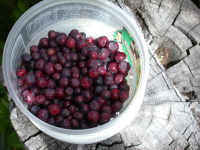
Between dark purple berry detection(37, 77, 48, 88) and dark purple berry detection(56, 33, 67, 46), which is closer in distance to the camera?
dark purple berry detection(37, 77, 48, 88)

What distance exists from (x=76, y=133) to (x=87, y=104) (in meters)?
0.35

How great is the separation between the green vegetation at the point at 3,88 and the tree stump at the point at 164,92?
0.41 m

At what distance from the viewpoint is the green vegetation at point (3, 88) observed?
5.99ft

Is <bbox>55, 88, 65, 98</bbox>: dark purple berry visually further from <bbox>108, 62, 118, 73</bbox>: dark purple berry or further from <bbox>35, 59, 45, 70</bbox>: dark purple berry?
<bbox>108, 62, 118, 73</bbox>: dark purple berry

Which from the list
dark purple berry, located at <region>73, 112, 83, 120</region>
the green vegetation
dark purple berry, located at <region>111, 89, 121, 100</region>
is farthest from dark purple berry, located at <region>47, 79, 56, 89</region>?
the green vegetation

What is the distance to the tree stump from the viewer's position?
146 centimetres

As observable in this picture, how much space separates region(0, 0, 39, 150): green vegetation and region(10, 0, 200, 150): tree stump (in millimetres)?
410

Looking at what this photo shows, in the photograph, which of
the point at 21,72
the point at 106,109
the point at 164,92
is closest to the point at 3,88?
the point at 21,72

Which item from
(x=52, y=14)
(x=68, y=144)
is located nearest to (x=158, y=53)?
(x=52, y=14)

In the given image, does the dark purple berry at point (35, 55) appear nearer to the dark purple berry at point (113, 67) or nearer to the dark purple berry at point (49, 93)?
the dark purple berry at point (49, 93)

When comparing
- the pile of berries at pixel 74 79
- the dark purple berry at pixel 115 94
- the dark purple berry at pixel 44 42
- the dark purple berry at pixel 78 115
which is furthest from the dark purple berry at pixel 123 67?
the dark purple berry at pixel 44 42

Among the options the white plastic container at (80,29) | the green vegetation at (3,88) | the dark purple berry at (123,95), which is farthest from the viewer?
the green vegetation at (3,88)

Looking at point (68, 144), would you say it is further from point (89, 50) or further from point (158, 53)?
point (158, 53)

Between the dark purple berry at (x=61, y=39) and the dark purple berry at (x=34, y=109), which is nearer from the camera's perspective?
the dark purple berry at (x=34, y=109)
